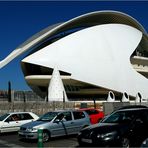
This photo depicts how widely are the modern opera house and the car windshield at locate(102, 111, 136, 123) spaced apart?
110 ft

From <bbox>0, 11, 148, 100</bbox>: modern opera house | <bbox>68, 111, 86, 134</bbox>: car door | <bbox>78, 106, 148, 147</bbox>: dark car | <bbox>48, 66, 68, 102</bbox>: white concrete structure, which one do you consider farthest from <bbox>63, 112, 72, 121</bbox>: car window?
<bbox>0, 11, 148, 100</bbox>: modern opera house

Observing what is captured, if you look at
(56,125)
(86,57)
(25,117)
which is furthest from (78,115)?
(86,57)

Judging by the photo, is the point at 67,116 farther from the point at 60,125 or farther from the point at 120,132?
the point at 120,132

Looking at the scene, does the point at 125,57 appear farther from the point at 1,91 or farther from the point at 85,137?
the point at 85,137

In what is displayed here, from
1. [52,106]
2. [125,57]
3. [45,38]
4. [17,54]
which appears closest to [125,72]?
[125,57]

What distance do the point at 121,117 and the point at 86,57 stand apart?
37.8 m

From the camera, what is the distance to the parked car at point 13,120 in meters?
17.3

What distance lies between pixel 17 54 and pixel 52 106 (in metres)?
16.4

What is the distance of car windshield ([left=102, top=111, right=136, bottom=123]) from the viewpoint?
11.3 m

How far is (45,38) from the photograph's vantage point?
4847 cm

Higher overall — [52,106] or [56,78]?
[56,78]

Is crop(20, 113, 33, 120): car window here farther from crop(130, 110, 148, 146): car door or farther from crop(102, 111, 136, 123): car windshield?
crop(130, 110, 148, 146): car door

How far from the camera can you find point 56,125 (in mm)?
14297

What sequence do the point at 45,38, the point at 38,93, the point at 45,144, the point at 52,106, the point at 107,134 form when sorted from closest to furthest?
1. the point at 107,134
2. the point at 45,144
3. the point at 52,106
4. the point at 45,38
5. the point at 38,93
